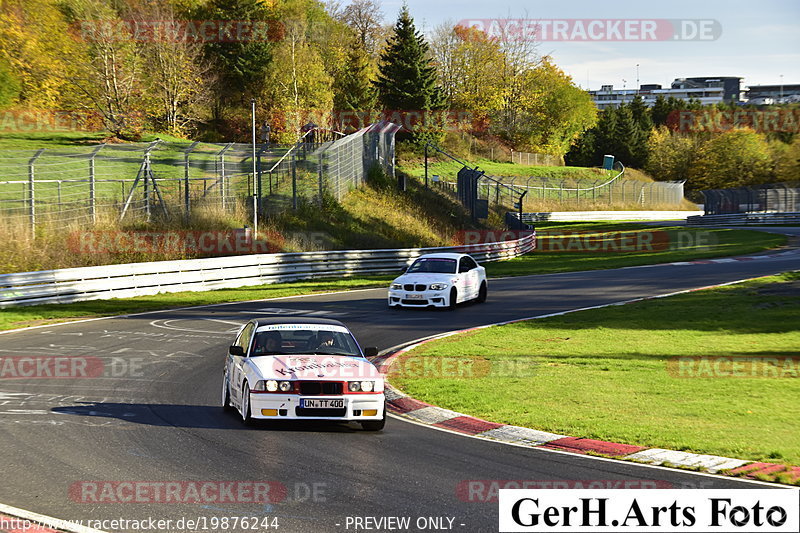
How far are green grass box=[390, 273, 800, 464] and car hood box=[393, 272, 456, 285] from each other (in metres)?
3.57

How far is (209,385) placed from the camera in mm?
13766

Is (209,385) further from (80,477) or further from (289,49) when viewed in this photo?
(289,49)

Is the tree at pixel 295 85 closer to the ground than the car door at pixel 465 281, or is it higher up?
higher up

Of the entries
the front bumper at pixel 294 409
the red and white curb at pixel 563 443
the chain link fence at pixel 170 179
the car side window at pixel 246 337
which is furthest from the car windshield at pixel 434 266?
the front bumper at pixel 294 409

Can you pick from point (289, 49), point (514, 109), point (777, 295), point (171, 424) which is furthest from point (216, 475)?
point (514, 109)

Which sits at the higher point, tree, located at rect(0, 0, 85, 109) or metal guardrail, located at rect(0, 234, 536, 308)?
tree, located at rect(0, 0, 85, 109)

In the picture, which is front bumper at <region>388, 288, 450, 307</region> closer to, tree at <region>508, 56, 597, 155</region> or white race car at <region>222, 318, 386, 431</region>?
white race car at <region>222, 318, 386, 431</region>

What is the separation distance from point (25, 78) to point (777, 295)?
45.9 metres

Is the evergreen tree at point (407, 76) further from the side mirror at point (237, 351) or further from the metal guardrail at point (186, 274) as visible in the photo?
the side mirror at point (237, 351)

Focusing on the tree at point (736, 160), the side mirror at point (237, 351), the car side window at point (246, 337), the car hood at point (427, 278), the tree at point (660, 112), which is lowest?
the car hood at point (427, 278)

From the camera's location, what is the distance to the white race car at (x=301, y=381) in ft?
34.3

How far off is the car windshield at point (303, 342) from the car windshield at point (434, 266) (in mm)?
13570

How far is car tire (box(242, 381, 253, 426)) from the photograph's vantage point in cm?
1059

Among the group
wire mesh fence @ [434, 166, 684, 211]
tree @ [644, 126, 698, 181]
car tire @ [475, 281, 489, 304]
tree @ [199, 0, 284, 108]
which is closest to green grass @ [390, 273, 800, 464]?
car tire @ [475, 281, 489, 304]
